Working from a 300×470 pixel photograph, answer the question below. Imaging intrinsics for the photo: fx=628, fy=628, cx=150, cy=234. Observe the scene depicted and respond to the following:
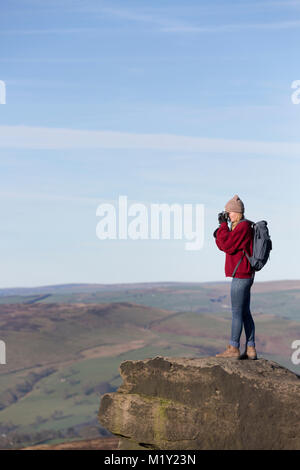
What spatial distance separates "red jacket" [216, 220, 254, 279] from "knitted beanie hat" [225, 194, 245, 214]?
0.38 metres

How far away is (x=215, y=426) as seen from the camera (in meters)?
16.6

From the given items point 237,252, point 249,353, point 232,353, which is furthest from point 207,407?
point 237,252

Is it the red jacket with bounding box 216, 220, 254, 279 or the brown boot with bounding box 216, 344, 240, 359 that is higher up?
the red jacket with bounding box 216, 220, 254, 279


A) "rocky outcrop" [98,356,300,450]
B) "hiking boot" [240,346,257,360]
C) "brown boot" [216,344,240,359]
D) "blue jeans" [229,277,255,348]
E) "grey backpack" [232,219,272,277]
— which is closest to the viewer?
"rocky outcrop" [98,356,300,450]

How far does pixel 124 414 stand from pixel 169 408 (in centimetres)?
138

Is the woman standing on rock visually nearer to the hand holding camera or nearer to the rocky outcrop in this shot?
the hand holding camera

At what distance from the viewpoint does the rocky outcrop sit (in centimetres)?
1656

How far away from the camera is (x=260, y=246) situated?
17.4m

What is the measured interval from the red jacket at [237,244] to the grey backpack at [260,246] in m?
0.12

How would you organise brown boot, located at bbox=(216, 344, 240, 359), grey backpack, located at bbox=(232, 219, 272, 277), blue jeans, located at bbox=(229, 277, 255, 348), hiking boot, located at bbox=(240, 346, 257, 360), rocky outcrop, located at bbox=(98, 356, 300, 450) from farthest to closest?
hiking boot, located at bbox=(240, 346, 257, 360) < brown boot, located at bbox=(216, 344, 240, 359) < blue jeans, located at bbox=(229, 277, 255, 348) < grey backpack, located at bbox=(232, 219, 272, 277) < rocky outcrop, located at bbox=(98, 356, 300, 450)

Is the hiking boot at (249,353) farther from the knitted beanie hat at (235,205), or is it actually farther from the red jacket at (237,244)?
the knitted beanie hat at (235,205)

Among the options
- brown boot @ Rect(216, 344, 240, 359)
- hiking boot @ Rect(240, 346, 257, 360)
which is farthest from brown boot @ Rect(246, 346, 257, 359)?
brown boot @ Rect(216, 344, 240, 359)
